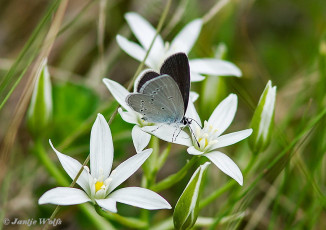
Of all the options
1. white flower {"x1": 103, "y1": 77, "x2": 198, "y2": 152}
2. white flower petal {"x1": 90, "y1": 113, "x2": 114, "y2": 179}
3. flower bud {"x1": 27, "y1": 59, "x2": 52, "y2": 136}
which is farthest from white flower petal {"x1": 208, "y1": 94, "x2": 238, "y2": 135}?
flower bud {"x1": 27, "y1": 59, "x2": 52, "y2": 136}

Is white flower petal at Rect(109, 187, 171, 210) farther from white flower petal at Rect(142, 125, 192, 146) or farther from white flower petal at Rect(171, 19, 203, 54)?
white flower petal at Rect(171, 19, 203, 54)

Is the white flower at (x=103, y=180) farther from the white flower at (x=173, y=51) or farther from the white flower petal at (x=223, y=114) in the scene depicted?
the white flower at (x=173, y=51)

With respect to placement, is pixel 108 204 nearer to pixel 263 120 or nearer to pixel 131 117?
pixel 131 117

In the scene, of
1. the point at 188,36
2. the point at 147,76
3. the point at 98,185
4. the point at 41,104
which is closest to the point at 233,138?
the point at 147,76

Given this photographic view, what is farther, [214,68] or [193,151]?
[214,68]

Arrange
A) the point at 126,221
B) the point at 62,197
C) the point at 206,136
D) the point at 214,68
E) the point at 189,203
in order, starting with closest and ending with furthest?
the point at 62,197, the point at 189,203, the point at 206,136, the point at 126,221, the point at 214,68
